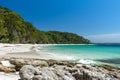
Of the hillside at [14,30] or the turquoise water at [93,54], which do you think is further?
the hillside at [14,30]

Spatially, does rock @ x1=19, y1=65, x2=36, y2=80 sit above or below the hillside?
below

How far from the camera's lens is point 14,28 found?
81938 mm

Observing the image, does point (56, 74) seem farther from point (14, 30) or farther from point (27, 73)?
point (14, 30)

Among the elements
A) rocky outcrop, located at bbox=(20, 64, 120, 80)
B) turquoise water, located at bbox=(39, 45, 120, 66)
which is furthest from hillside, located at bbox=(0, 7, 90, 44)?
rocky outcrop, located at bbox=(20, 64, 120, 80)

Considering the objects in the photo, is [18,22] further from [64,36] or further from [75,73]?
[64,36]

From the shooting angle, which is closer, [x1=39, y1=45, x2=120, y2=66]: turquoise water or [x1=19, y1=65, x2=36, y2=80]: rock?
[x1=19, y1=65, x2=36, y2=80]: rock

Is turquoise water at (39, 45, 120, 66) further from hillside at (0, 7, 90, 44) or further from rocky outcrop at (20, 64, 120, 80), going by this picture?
hillside at (0, 7, 90, 44)

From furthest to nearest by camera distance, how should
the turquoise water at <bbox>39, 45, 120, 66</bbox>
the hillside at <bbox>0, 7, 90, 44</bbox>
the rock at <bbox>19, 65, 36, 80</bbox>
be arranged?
1. the hillside at <bbox>0, 7, 90, 44</bbox>
2. the turquoise water at <bbox>39, 45, 120, 66</bbox>
3. the rock at <bbox>19, 65, 36, 80</bbox>

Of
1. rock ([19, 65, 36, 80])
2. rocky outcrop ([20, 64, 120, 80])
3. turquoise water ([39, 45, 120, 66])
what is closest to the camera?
rocky outcrop ([20, 64, 120, 80])

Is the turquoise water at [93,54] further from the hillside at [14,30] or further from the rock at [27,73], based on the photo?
the hillside at [14,30]

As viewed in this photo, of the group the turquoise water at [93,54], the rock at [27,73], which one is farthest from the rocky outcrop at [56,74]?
the turquoise water at [93,54]

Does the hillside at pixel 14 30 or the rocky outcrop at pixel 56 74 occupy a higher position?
the hillside at pixel 14 30

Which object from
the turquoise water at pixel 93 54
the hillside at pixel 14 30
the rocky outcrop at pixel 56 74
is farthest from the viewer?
the hillside at pixel 14 30

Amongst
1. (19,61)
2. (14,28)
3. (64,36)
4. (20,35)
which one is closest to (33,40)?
(20,35)
